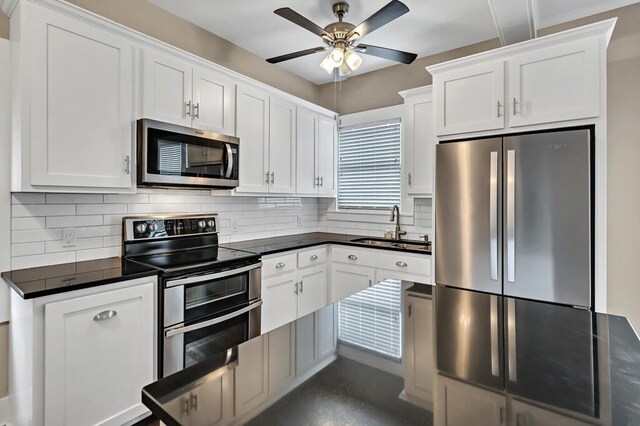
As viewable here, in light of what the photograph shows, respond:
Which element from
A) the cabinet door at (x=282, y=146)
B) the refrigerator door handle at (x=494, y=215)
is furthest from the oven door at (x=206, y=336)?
the refrigerator door handle at (x=494, y=215)

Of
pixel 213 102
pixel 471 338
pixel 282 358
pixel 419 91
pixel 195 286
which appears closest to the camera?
pixel 282 358

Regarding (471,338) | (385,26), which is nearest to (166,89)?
(385,26)

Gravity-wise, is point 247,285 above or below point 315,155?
below

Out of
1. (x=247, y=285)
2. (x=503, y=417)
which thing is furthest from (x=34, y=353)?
(x=503, y=417)

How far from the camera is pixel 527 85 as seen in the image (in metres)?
2.39

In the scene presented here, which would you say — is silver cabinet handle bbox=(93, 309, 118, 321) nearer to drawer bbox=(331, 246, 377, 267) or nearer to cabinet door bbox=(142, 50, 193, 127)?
cabinet door bbox=(142, 50, 193, 127)

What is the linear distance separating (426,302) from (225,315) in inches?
61.7

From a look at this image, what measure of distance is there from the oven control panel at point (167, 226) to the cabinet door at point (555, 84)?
2.53 metres

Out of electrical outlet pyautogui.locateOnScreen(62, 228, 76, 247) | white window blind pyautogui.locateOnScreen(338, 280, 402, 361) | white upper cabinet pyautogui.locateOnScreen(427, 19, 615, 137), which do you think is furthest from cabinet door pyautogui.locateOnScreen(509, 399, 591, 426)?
electrical outlet pyautogui.locateOnScreen(62, 228, 76, 247)

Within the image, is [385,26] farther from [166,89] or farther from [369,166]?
[166,89]

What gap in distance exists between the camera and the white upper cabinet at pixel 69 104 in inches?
73.1

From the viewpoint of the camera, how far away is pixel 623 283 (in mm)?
2604

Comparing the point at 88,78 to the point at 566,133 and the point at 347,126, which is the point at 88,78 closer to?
the point at 347,126

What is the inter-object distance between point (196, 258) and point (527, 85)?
2.63m
